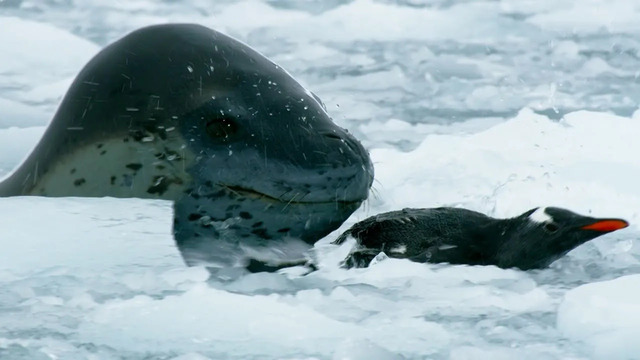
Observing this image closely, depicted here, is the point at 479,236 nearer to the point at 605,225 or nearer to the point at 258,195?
the point at 605,225

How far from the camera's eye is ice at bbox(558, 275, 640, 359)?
3.04m

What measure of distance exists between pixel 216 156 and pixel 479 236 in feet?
5.12

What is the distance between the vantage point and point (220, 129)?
411cm

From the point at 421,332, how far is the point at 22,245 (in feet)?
6.63

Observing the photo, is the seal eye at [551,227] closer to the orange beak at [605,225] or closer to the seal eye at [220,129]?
the orange beak at [605,225]

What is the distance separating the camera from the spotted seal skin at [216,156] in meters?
4.09

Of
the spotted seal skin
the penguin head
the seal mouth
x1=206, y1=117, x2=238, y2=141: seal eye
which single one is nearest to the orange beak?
the penguin head

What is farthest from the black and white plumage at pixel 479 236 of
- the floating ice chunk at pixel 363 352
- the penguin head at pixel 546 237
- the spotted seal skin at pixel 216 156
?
the floating ice chunk at pixel 363 352

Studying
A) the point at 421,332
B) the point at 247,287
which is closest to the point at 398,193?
the point at 247,287

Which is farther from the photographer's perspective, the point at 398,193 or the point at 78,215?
the point at 398,193

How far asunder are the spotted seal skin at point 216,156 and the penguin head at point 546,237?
39.2 inches

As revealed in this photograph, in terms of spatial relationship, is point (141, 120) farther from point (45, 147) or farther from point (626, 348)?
point (626, 348)

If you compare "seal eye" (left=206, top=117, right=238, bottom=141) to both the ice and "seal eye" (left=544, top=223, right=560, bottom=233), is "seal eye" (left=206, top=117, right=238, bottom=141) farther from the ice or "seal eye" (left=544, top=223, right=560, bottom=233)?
"seal eye" (left=544, top=223, right=560, bottom=233)

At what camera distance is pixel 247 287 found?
3848 mm
